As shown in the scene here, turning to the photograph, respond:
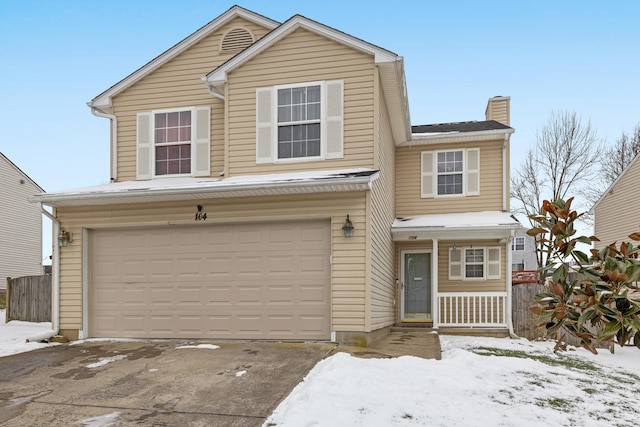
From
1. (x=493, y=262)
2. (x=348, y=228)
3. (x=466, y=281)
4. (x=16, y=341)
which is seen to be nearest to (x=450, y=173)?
(x=493, y=262)

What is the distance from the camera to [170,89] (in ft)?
34.1

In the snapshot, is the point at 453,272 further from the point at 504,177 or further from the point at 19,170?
the point at 19,170

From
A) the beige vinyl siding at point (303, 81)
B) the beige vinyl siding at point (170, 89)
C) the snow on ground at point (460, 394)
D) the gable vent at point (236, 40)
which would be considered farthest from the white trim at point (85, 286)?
the snow on ground at point (460, 394)

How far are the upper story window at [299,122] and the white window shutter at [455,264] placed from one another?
17.9ft

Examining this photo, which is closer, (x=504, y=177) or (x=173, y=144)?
(x=173, y=144)

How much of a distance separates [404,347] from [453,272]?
4755 millimetres

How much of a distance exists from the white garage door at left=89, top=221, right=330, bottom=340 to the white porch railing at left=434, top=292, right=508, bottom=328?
4430 mm

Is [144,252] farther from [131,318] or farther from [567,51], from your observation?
[567,51]

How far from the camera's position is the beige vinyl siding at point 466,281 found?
12172 millimetres

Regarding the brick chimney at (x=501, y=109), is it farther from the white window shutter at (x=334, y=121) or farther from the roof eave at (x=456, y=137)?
the white window shutter at (x=334, y=121)

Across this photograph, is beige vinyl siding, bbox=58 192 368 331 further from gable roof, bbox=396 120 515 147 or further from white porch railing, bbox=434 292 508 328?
gable roof, bbox=396 120 515 147

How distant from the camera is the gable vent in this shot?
10328 millimetres

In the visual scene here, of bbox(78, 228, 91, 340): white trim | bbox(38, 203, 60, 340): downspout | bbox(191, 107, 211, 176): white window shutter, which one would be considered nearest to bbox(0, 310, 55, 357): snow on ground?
bbox(38, 203, 60, 340): downspout

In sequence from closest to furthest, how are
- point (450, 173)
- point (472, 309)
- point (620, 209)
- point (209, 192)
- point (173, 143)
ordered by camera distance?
1. point (209, 192)
2. point (173, 143)
3. point (472, 309)
4. point (450, 173)
5. point (620, 209)
